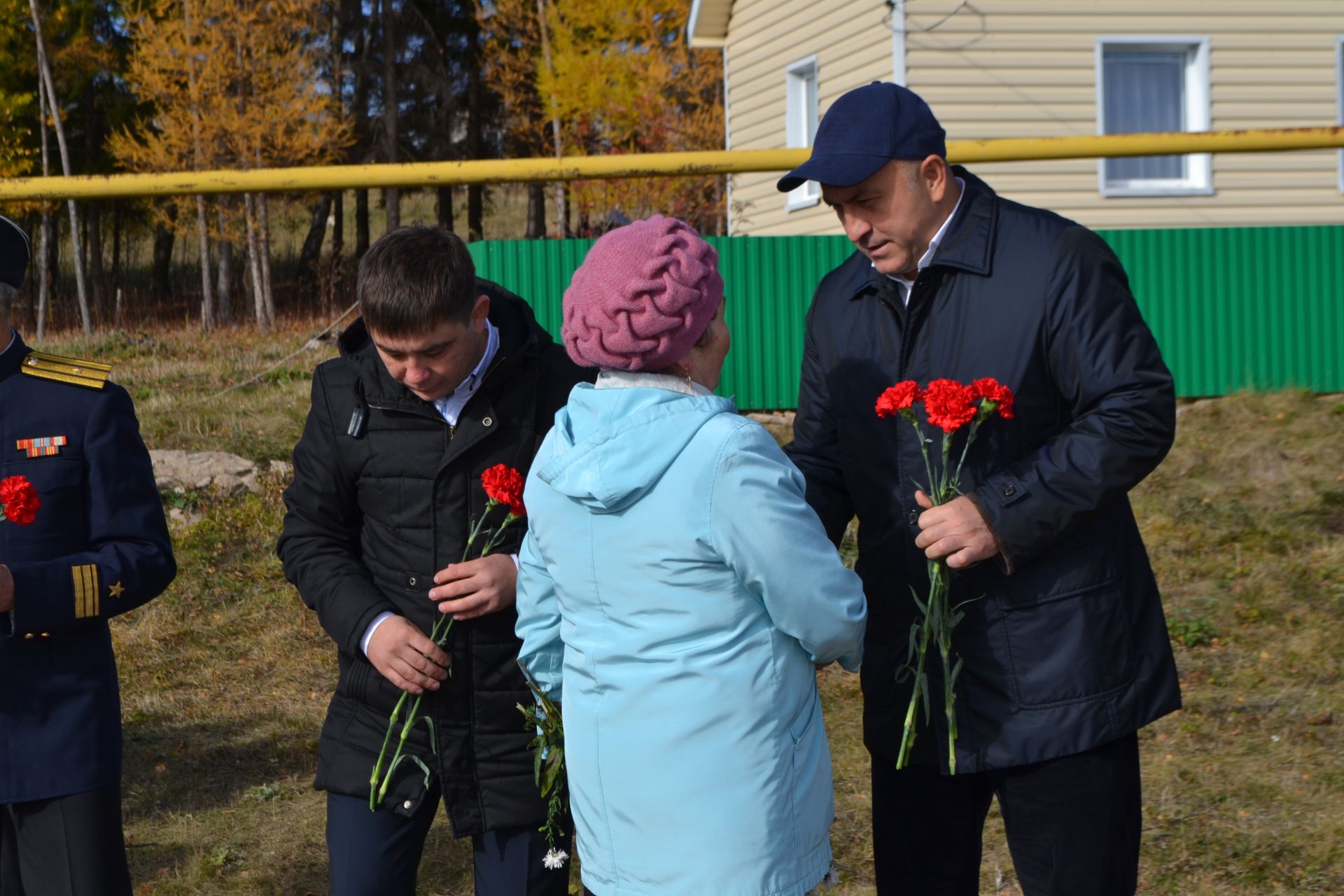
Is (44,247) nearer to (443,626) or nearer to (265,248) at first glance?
(265,248)

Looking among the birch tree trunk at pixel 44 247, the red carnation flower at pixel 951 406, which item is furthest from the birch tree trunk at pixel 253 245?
the red carnation flower at pixel 951 406

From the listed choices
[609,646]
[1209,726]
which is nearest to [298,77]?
[1209,726]

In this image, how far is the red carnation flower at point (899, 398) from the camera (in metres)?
2.42

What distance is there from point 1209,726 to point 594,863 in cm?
387

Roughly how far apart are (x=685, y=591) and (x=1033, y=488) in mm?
701

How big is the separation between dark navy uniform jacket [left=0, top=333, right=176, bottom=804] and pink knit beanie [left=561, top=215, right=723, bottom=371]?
1.18 metres

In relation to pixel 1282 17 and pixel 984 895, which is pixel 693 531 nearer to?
pixel 984 895

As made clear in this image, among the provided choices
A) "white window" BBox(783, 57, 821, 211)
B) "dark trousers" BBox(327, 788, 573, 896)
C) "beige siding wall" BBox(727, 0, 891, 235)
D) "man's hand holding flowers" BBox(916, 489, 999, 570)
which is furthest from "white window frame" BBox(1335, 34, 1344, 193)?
"dark trousers" BBox(327, 788, 573, 896)

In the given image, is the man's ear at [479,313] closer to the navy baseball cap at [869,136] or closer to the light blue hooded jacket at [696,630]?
the light blue hooded jacket at [696,630]

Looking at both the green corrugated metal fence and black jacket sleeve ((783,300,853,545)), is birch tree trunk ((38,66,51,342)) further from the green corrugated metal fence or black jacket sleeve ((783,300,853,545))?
black jacket sleeve ((783,300,853,545))

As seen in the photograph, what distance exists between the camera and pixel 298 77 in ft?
78.1

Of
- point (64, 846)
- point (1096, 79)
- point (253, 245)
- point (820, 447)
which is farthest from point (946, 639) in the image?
point (253, 245)

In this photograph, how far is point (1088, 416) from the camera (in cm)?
235

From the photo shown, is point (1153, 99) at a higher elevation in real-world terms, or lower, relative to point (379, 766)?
higher
